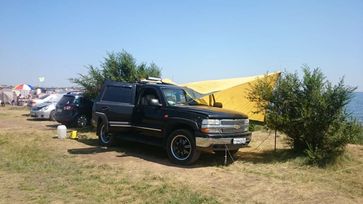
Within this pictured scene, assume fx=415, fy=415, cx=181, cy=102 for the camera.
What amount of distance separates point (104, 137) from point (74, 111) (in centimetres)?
592

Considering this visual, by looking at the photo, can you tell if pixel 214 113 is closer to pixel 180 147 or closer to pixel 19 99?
pixel 180 147

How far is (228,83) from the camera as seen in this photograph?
16344 mm

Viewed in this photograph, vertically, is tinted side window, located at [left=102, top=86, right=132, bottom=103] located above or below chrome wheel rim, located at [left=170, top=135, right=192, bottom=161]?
above

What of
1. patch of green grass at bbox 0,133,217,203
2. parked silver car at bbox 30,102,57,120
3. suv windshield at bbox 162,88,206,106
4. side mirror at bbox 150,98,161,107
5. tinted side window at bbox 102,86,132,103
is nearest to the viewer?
patch of green grass at bbox 0,133,217,203

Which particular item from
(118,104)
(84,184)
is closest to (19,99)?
(118,104)

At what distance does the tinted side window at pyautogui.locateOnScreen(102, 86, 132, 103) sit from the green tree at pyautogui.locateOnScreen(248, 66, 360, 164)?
12.9ft

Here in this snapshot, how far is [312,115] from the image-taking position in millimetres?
10156

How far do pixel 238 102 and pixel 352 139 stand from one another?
8034 mm

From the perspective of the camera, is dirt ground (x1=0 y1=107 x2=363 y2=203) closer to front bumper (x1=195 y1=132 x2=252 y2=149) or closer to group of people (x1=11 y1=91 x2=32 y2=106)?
front bumper (x1=195 y1=132 x2=252 y2=149)

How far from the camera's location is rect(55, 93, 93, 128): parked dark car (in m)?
18.7

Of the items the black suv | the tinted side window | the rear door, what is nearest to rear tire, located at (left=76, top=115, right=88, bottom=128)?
the black suv

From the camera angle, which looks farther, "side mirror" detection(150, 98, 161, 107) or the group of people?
the group of people

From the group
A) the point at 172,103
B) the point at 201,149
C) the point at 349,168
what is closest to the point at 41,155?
the point at 172,103

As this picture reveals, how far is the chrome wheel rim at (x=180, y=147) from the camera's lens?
10.1 meters
